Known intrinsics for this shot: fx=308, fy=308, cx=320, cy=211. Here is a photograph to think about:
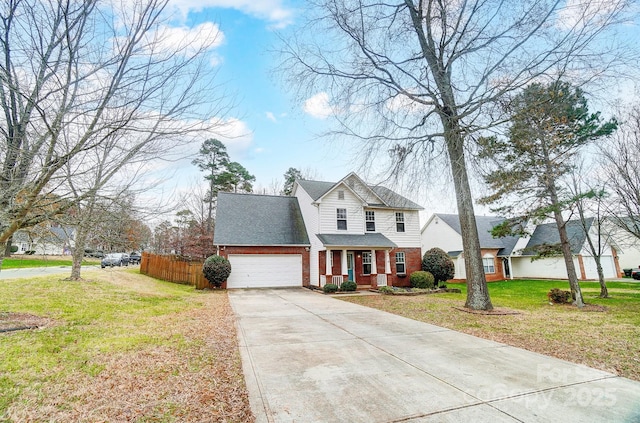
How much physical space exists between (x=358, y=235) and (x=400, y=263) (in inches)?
137

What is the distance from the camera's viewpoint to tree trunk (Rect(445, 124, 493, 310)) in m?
9.34

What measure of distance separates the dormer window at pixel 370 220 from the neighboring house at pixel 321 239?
0.06m

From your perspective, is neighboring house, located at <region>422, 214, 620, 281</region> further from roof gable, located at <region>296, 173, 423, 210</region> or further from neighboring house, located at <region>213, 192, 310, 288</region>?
neighboring house, located at <region>213, 192, 310, 288</region>

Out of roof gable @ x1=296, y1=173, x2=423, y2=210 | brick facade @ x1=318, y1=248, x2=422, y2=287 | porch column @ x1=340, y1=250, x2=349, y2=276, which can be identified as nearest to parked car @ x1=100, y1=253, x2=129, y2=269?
roof gable @ x1=296, y1=173, x2=423, y2=210

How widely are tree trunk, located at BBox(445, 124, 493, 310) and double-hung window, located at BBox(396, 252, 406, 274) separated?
935 centimetres

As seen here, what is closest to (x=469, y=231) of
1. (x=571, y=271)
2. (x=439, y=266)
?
(x=571, y=271)

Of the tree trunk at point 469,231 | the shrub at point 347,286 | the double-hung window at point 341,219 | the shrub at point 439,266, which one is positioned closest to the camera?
the tree trunk at point 469,231

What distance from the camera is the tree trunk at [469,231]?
9342 mm

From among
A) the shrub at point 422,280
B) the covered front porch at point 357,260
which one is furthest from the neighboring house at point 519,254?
the covered front porch at point 357,260

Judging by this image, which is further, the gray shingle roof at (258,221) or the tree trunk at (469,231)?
the gray shingle roof at (258,221)

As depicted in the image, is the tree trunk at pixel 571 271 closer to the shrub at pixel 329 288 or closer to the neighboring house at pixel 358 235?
the neighboring house at pixel 358 235

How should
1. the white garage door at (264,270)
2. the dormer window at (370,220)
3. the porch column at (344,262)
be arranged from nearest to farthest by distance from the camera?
the white garage door at (264,270)
the porch column at (344,262)
the dormer window at (370,220)

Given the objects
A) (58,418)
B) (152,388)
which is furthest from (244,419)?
(58,418)

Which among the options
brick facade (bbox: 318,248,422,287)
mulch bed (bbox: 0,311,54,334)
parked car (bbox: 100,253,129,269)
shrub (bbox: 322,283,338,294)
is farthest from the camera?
parked car (bbox: 100,253,129,269)
